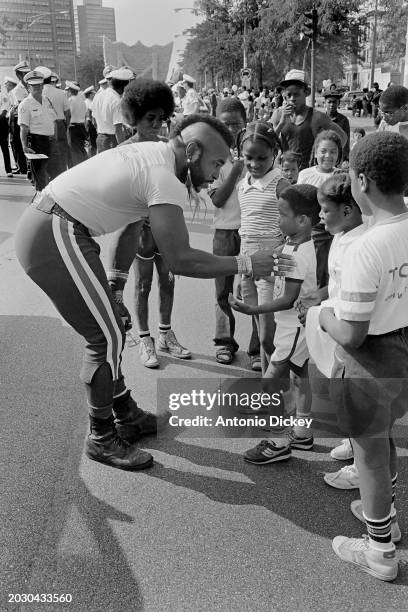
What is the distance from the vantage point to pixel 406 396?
2088 millimetres

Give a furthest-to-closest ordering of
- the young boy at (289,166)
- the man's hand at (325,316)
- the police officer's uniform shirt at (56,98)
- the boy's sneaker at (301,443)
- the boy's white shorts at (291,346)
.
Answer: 1. the police officer's uniform shirt at (56,98)
2. the young boy at (289,166)
3. the boy's sneaker at (301,443)
4. the boy's white shorts at (291,346)
5. the man's hand at (325,316)

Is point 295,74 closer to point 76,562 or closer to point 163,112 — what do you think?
point 163,112

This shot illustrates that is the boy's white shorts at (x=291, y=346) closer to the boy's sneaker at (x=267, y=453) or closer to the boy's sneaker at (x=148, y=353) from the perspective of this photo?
the boy's sneaker at (x=267, y=453)

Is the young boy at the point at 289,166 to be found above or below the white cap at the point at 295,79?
below

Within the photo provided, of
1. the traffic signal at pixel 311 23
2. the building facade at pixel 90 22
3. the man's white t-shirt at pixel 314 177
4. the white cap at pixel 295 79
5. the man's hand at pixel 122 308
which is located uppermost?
the building facade at pixel 90 22

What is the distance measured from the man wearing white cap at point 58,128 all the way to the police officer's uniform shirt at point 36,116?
17.8 inches

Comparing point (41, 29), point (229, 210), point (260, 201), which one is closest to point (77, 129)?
point (229, 210)

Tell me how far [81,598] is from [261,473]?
1097mm

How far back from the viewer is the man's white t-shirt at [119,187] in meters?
2.51

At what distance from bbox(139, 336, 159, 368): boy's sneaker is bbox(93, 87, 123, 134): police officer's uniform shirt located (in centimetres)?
621

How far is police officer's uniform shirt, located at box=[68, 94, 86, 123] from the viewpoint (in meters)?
12.8

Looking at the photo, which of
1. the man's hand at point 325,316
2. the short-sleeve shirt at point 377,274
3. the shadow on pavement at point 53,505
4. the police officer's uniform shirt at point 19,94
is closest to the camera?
the short-sleeve shirt at point 377,274

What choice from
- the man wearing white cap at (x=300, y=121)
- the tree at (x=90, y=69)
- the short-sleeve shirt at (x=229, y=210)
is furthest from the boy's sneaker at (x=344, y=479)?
the tree at (x=90, y=69)

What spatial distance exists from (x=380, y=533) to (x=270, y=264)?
1.16 meters
